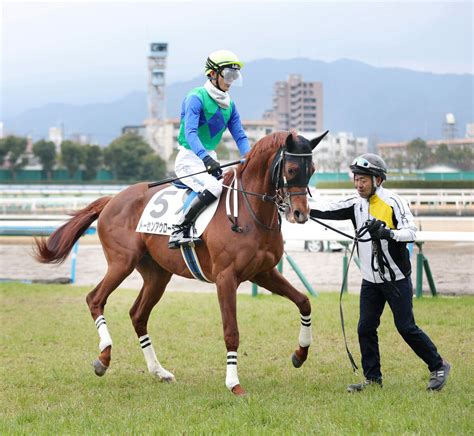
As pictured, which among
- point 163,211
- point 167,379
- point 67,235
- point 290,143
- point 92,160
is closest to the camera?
point 290,143

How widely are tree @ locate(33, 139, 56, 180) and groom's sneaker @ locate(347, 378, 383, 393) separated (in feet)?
264

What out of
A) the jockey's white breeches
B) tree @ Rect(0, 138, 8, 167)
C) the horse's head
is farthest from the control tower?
the horse's head

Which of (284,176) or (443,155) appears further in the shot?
(443,155)

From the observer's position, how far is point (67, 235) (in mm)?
8070

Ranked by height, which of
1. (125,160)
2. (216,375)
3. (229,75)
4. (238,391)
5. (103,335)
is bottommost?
(216,375)

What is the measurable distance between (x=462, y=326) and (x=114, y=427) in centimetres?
491

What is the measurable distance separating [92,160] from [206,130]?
79.6 meters

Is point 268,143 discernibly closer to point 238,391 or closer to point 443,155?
point 238,391

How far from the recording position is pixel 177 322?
9.69m

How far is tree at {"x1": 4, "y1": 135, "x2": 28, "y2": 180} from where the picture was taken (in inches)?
3091

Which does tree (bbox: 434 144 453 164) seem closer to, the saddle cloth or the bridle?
the saddle cloth

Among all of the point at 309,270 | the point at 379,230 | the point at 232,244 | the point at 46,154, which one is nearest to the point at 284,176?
the point at 232,244

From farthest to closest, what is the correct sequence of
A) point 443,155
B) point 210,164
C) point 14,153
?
point 14,153 < point 443,155 < point 210,164

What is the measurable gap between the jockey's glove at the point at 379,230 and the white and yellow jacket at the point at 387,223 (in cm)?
5
